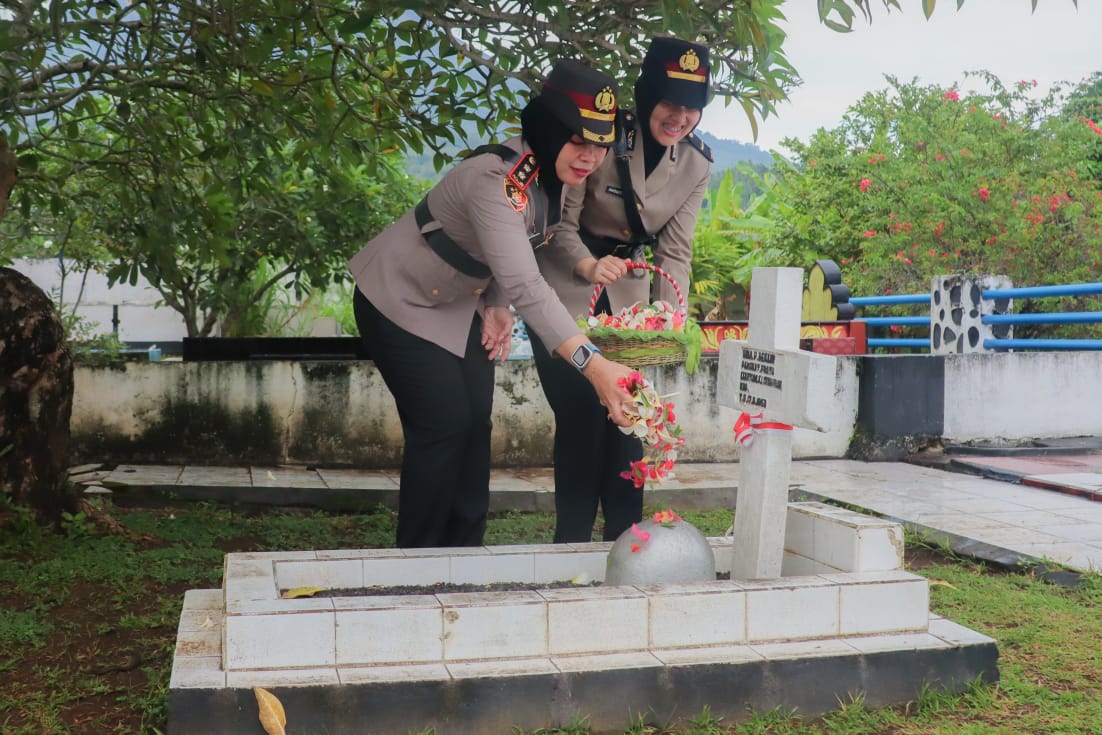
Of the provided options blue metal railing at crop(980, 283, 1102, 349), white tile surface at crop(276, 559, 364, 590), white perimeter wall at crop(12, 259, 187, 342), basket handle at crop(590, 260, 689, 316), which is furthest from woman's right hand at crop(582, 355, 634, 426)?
white perimeter wall at crop(12, 259, 187, 342)

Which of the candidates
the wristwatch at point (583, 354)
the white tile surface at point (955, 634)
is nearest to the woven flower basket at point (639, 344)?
the wristwatch at point (583, 354)

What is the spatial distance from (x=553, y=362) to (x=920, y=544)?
7.64 feet

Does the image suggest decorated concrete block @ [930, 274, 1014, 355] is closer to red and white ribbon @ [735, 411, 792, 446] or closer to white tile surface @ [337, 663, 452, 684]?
red and white ribbon @ [735, 411, 792, 446]

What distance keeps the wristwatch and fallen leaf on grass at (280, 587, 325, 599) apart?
109 centimetres

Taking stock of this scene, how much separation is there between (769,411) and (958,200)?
431 inches

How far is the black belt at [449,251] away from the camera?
373 cm

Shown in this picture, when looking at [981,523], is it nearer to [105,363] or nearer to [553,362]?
[553,362]

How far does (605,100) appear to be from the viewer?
334 centimetres

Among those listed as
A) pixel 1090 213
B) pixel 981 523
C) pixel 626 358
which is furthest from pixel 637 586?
pixel 1090 213

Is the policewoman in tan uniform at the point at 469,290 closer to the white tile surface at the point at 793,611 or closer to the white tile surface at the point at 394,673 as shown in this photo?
the white tile surface at the point at 793,611

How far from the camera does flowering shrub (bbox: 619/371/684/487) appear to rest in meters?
3.08

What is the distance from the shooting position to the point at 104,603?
4180 millimetres

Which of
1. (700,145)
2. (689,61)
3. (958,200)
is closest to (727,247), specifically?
(958,200)

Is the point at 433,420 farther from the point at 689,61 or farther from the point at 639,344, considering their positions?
the point at 689,61
